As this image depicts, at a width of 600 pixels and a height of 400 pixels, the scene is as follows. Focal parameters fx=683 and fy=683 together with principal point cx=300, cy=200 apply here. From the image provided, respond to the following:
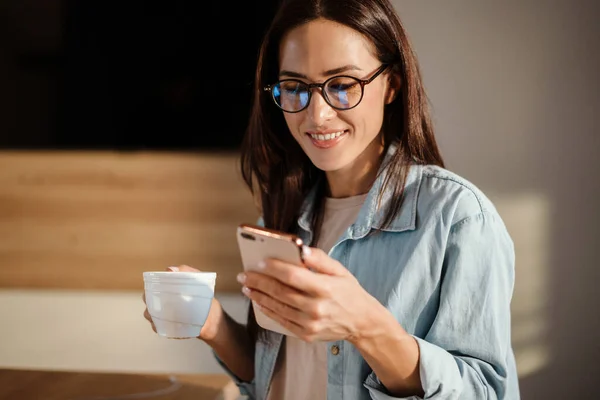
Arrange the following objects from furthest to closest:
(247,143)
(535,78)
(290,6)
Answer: (535,78)
(247,143)
(290,6)

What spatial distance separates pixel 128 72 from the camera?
2512 millimetres

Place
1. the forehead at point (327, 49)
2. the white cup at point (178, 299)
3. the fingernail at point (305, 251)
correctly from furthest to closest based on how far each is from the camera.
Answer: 1. the forehead at point (327, 49)
2. the white cup at point (178, 299)
3. the fingernail at point (305, 251)

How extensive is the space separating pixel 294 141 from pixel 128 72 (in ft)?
4.08

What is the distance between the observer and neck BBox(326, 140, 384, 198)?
134cm

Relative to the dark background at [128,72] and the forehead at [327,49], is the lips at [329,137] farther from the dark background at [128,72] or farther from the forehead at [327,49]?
the dark background at [128,72]

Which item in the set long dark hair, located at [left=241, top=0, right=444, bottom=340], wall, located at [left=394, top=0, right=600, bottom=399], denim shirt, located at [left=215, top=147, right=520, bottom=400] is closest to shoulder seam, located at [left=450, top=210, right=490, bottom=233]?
denim shirt, located at [left=215, top=147, right=520, bottom=400]

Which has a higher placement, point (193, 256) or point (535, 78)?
point (535, 78)

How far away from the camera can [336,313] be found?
870 mm

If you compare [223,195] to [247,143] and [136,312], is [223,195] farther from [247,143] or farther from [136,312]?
[247,143]

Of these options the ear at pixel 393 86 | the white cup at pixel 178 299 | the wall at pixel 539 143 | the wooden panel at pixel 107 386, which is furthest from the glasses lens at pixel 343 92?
the wall at pixel 539 143

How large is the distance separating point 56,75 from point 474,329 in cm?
202

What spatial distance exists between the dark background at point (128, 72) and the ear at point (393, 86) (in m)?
1.16

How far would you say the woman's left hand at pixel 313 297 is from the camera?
838mm

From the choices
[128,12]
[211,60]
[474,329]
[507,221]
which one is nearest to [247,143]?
[474,329]
